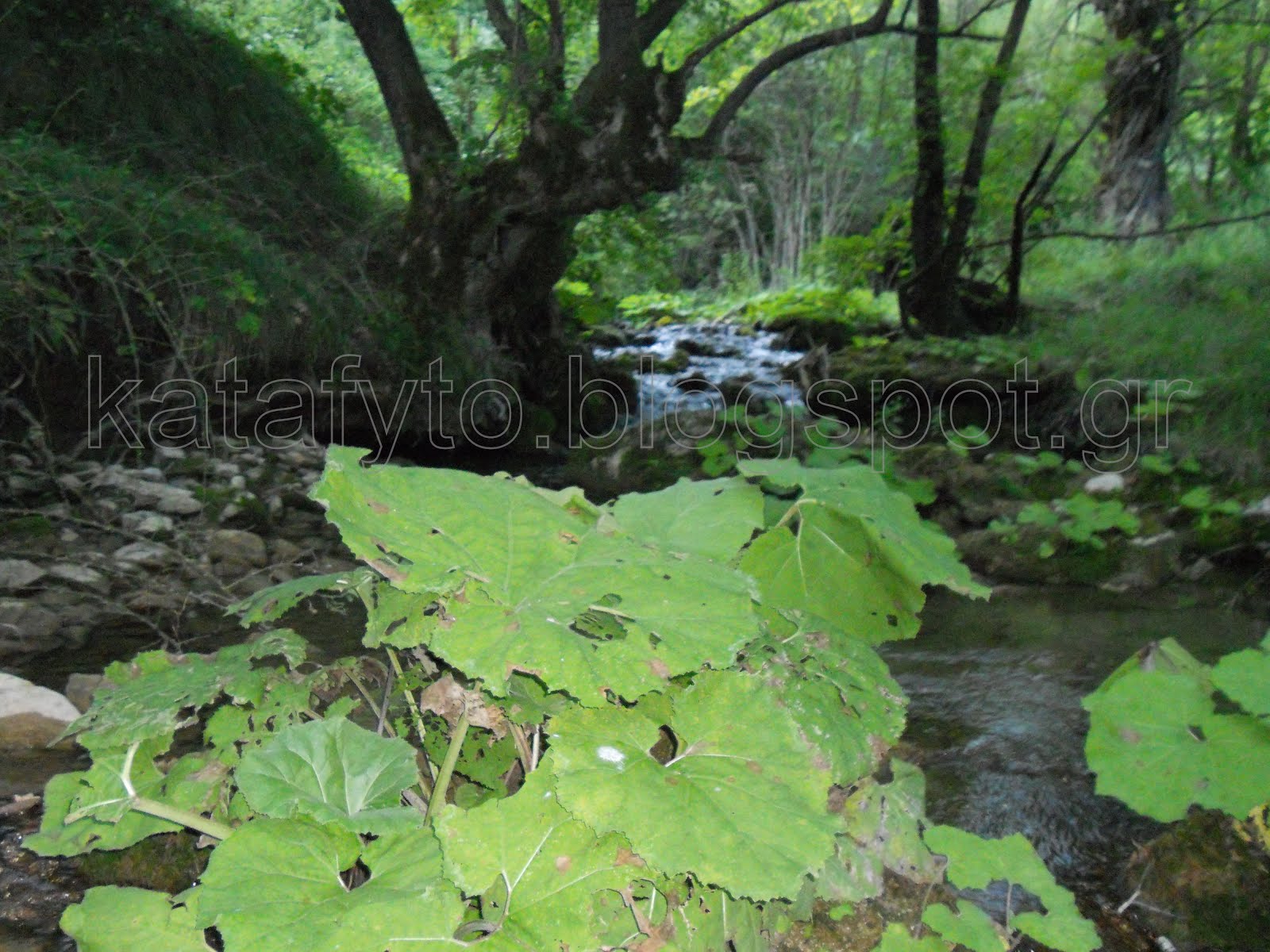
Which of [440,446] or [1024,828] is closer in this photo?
[1024,828]

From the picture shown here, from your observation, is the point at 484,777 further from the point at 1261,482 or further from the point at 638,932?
the point at 1261,482

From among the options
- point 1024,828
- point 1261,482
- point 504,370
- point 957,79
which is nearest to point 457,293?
point 504,370

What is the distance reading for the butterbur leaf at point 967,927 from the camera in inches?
49.2

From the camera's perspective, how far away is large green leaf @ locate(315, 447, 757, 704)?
89 cm

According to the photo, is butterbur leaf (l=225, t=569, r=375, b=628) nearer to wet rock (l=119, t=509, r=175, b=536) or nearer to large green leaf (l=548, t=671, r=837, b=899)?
large green leaf (l=548, t=671, r=837, b=899)

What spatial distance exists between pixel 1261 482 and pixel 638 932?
14.8 feet

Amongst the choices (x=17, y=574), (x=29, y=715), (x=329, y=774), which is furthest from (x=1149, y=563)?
(x=17, y=574)

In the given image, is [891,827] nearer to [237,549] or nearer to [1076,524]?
[237,549]

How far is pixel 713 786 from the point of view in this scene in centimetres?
92

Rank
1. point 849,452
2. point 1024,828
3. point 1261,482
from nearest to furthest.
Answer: point 1024,828 < point 1261,482 < point 849,452

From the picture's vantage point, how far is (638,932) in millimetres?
1021

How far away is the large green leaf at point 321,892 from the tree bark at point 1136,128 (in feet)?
30.9

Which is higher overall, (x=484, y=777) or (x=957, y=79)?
(x=957, y=79)

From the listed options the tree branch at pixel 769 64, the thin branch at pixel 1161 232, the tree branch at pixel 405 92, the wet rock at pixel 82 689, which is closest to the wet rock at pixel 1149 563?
the thin branch at pixel 1161 232
